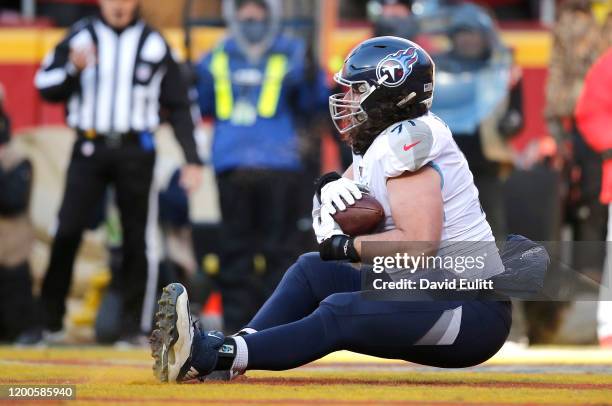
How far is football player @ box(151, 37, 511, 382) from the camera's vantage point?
4730 mm

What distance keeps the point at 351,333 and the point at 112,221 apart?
5.23 metres

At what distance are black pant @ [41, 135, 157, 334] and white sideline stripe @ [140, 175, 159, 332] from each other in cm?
3

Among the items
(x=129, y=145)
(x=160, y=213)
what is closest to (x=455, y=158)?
(x=129, y=145)

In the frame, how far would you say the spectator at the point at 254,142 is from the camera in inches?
359

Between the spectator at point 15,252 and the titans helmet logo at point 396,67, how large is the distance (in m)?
4.33

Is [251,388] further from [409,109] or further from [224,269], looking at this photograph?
[224,269]

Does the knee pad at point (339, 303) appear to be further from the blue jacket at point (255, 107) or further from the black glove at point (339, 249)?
the blue jacket at point (255, 107)

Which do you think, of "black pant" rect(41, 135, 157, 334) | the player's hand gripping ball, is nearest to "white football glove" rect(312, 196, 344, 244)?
the player's hand gripping ball

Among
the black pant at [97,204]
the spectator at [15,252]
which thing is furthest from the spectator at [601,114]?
the spectator at [15,252]

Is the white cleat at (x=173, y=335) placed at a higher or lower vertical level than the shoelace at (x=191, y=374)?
higher

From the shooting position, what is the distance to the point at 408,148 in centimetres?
477

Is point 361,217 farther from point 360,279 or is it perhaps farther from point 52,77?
point 52,77

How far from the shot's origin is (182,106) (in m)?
8.79

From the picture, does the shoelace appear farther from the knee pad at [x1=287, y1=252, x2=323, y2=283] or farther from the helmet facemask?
the helmet facemask
